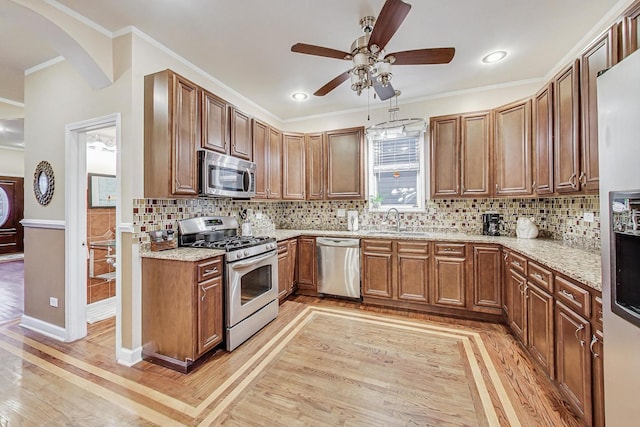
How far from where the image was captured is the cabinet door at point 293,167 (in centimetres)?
422

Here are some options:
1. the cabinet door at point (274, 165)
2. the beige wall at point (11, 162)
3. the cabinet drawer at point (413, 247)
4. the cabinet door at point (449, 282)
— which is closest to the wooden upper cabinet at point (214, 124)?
the cabinet door at point (274, 165)

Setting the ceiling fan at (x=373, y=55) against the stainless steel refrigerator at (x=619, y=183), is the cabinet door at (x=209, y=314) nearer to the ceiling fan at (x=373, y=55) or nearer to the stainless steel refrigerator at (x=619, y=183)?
the ceiling fan at (x=373, y=55)

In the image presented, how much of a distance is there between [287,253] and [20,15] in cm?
319

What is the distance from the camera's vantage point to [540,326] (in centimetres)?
206

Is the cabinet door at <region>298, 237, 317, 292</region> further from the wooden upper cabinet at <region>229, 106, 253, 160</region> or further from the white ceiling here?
the white ceiling

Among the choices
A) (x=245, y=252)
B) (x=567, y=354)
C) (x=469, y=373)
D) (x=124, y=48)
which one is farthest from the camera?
(x=245, y=252)

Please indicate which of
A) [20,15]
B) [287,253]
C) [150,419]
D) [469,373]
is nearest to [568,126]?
[469,373]

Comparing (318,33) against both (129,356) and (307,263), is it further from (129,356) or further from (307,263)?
(129,356)

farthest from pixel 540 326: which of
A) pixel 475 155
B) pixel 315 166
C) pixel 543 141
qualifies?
pixel 315 166

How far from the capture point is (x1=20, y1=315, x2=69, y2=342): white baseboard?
274 centimetres

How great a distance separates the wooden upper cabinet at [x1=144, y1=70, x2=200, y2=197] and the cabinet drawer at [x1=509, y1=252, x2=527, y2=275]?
3.12 metres

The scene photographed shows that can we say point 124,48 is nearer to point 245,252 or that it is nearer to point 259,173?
point 259,173

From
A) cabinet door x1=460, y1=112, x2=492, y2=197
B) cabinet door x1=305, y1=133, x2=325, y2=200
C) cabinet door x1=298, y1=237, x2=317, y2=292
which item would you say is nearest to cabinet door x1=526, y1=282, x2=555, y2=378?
cabinet door x1=460, y1=112, x2=492, y2=197

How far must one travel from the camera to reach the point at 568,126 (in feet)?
7.27
